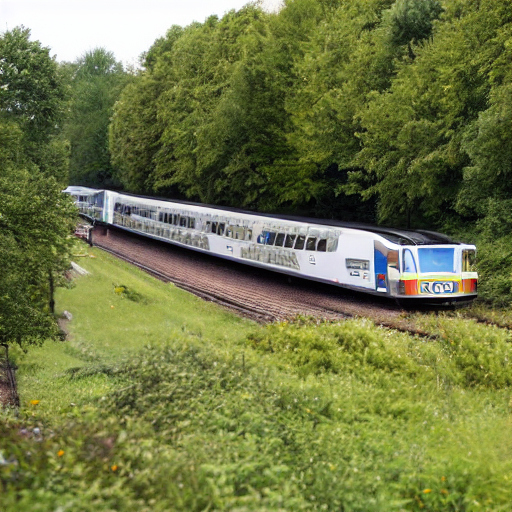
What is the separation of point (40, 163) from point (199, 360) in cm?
2723

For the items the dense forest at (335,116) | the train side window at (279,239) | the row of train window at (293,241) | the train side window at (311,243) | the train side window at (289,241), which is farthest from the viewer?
the train side window at (279,239)

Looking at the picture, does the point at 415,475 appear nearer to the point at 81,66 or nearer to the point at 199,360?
the point at 199,360

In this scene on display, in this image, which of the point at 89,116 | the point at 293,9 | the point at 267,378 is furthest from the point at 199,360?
the point at 89,116

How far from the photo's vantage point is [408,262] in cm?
2061

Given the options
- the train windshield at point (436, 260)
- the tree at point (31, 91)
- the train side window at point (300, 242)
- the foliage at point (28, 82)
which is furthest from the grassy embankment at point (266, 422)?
the foliage at point (28, 82)

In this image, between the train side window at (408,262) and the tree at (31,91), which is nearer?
the train side window at (408,262)

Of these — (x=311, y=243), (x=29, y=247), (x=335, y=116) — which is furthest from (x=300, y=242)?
(x=29, y=247)

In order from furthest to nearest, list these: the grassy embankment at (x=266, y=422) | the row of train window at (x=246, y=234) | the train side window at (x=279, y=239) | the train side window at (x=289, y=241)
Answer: the train side window at (x=279, y=239) → the train side window at (x=289, y=241) → the row of train window at (x=246, y=234) → the grassy embankment at (x=266, y=422)

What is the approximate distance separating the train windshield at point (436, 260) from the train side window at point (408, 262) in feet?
0.79

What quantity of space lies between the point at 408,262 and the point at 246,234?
954 centimetres

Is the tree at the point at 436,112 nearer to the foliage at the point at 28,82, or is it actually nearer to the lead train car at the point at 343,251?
the lead train car at the point at 343,251

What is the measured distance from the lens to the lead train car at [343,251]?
20703 millimetres

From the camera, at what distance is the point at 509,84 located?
21.8m

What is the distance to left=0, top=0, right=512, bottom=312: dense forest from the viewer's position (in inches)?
944
